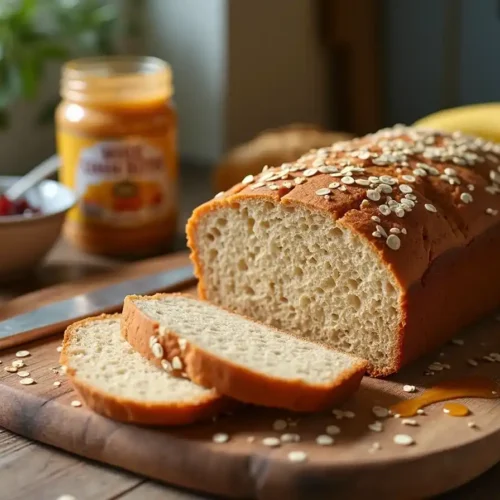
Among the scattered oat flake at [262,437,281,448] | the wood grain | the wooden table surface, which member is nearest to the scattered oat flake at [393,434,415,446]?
the wooden table surface

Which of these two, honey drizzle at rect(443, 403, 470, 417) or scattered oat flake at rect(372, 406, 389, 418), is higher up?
scattered oat flake at rect(372, 406, 389, 418)

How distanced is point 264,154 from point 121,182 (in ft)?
1.97

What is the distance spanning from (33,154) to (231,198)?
190 centimetres

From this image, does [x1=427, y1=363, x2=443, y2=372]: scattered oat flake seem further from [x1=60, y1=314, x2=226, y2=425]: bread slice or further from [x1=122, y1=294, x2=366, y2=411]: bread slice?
[x1=60, y1=314, x2=226, y2=425]: bread slice

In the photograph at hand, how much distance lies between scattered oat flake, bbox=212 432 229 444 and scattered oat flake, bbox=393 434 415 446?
1.01 feet

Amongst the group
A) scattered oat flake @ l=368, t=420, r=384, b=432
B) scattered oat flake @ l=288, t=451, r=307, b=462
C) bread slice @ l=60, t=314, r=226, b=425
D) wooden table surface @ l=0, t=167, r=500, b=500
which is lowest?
wooden table surface @ l=0, t=167, r=500, b=500

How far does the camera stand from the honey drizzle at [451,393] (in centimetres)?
182

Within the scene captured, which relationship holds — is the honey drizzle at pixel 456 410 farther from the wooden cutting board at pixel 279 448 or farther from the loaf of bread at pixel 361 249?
the loaf of bread at pixel 361 249

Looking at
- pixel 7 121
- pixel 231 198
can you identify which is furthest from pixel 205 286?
pixel 7 121

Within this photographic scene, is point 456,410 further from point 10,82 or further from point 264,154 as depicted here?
point 10,82

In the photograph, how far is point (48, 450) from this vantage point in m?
1.75

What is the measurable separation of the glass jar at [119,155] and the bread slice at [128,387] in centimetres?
91

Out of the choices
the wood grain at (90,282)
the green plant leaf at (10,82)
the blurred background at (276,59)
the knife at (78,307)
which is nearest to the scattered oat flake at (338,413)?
the knife at (78,307)

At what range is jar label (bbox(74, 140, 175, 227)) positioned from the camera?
2787 mm
